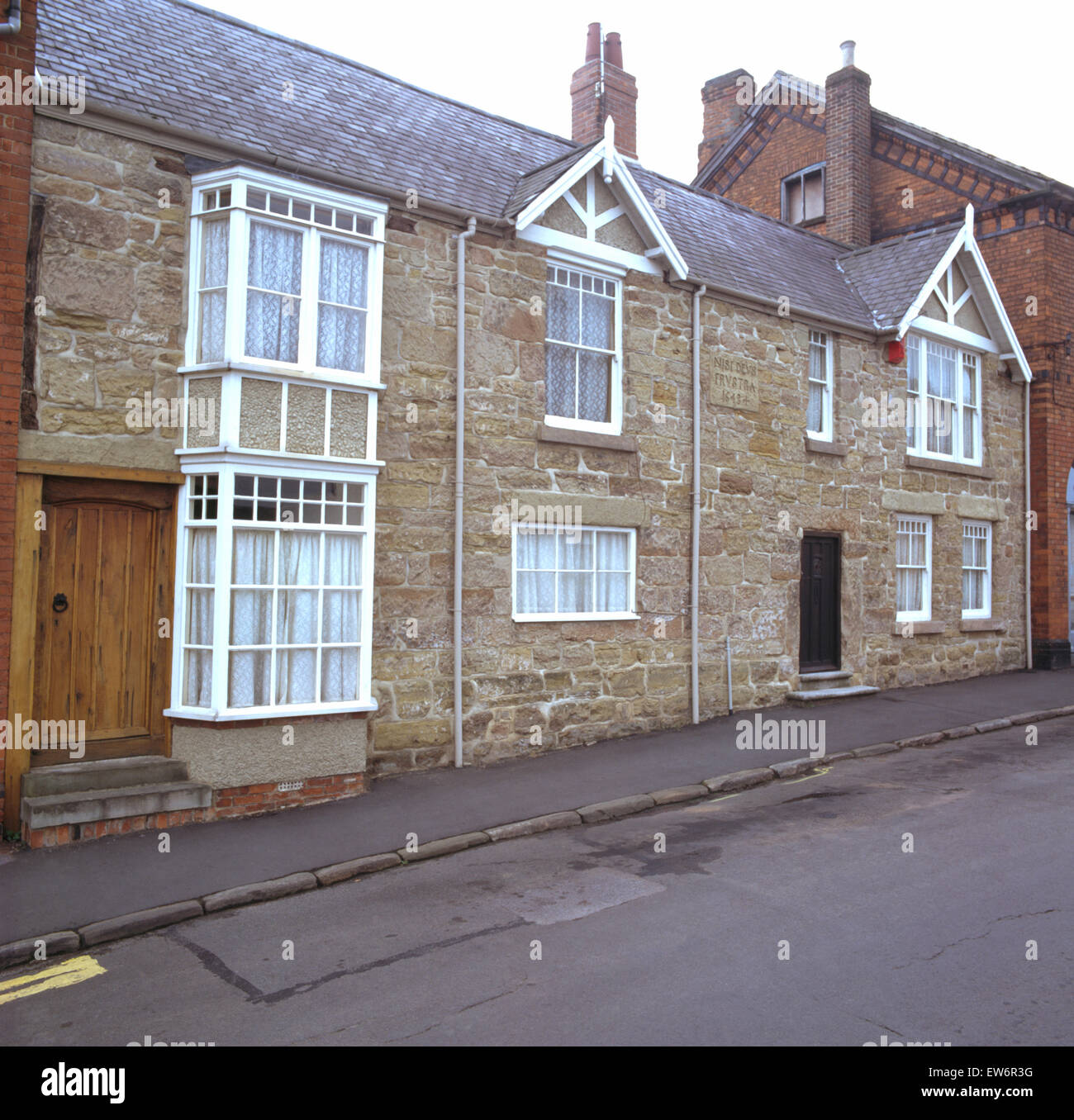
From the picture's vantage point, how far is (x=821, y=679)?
14617 mm

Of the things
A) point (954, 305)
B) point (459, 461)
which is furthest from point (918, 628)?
point (459, 461)

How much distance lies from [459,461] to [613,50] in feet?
38.4

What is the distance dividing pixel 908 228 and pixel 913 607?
27.6 ft

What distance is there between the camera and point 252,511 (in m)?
9.25

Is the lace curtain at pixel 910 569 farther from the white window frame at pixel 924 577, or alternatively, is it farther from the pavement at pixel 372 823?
the pavement at pixel 372 823

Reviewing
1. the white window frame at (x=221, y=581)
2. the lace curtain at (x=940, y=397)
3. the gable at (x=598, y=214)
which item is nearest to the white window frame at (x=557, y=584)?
the white window frame at (x=221, y=581)

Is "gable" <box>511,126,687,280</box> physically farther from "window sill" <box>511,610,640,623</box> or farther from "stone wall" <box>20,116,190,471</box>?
"window sill" <box>511,610,640,623</box>

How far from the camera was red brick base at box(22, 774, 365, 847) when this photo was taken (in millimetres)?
7969

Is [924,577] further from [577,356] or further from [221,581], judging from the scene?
[221,581]

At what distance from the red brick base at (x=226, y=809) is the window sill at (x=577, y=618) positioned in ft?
8.59

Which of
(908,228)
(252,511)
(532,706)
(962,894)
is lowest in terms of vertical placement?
(962,894)

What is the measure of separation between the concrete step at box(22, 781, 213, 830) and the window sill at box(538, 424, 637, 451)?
5367 mm
